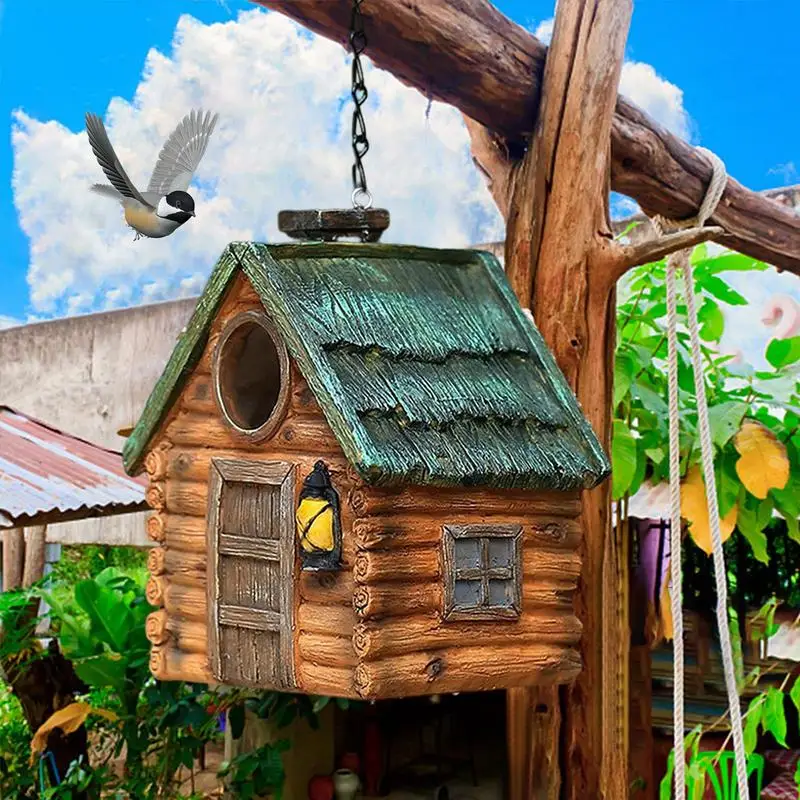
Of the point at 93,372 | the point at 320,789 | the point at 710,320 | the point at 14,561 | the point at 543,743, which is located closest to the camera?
the point at 543,743

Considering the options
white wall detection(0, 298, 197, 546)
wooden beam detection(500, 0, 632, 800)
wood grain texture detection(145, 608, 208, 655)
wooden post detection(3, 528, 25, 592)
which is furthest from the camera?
white wall detection(0, 298, 197, 546)

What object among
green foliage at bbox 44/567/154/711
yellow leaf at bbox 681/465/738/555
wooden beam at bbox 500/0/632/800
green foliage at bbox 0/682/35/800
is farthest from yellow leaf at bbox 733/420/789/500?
green foliage at bbox 0/682/35/800

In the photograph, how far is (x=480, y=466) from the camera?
1426 millimetres

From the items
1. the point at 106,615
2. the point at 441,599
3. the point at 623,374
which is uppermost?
the point at 623,374

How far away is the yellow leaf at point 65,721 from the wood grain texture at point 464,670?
6.73ft

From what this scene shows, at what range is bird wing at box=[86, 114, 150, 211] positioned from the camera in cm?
141

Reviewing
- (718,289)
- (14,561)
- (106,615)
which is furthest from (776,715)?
(14,561)

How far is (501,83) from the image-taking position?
1.90m

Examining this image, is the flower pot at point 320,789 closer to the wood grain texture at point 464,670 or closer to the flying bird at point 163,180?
the wood grain texture at point 464,670

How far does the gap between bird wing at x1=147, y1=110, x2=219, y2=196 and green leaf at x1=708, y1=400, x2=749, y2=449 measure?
1688 mm

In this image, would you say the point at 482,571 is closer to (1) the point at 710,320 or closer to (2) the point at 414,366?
(2) the point at 414,366

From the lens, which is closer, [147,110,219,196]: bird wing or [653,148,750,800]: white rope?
[147,110,219,196]: bird wing

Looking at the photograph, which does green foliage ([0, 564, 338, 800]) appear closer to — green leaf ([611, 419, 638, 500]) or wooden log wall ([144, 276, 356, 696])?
green leaf ([611, 419, 638, 500])

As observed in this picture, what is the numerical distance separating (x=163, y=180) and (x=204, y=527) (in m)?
0.50
